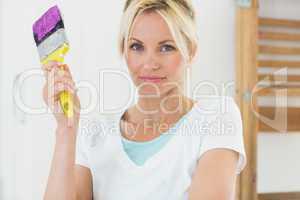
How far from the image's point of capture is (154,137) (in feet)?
2.41

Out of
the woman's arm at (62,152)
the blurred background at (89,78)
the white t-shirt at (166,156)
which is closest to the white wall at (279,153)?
the blurred background at (89,78)

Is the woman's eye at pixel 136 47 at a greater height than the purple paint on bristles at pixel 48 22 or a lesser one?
lesser

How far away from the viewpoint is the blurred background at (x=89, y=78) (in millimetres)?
1089

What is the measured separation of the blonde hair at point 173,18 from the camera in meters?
0.72

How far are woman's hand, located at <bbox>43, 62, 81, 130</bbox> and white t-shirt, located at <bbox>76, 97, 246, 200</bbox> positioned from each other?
0.32ft

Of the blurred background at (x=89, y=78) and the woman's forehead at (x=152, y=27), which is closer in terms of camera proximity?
the woman's forehead at (x=152, y=27)

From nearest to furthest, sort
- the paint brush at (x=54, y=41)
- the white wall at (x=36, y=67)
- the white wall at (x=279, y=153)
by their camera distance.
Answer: the paint brush at (x=54, y=41) < the white wall at (x=36, y=67) < the white wall at (x=279, y=153)

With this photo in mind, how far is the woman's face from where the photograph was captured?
28.3 inches

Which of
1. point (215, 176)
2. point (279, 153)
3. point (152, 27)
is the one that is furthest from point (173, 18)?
point (279, 153)

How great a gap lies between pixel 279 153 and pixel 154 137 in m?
0.70

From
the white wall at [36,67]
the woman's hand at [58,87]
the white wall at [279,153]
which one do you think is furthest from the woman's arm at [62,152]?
the white wall at [279,153]

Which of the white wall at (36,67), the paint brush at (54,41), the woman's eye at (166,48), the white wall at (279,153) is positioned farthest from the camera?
the white wall at (279,153)

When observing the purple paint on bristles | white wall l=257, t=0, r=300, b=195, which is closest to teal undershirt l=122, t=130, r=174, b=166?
the purple paint on bristles

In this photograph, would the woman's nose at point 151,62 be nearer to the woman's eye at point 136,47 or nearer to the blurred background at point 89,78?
the woman's eye at point 136,47
